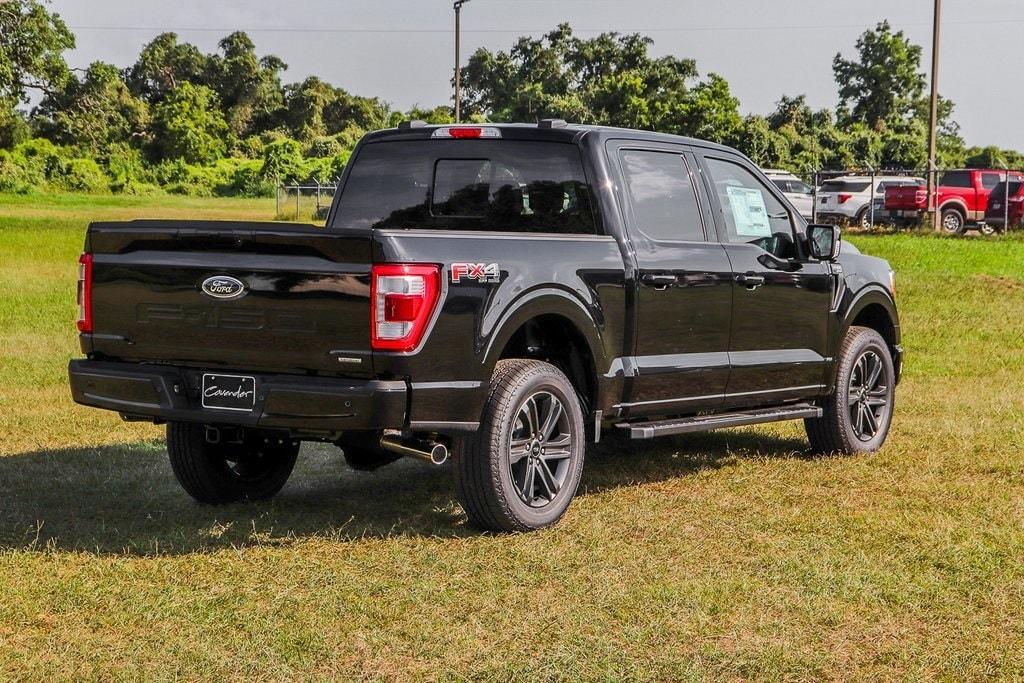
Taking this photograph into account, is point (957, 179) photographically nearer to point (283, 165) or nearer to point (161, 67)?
point (283, 165)

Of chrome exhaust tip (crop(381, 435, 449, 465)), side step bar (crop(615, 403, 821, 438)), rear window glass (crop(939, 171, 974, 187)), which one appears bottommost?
side step bar (crop(615, 403, 821, 438))

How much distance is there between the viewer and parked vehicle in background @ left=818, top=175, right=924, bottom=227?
40562 millimetres

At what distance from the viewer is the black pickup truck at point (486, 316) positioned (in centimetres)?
625

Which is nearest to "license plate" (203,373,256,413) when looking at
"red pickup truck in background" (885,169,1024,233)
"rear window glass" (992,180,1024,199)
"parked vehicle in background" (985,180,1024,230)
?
"parked vehicle in background" (985,180,1024,230)

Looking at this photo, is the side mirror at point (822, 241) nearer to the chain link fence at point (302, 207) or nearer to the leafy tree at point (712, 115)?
the chain link fence at point (302, 207)

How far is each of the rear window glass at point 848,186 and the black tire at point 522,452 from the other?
117ft

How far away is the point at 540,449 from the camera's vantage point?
6992 millimetres

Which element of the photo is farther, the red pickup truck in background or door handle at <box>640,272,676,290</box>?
the red pickup truck in background

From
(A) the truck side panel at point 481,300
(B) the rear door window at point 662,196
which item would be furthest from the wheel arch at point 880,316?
(A) the truck side panel at point 481,300

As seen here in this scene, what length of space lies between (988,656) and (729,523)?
7.28ft

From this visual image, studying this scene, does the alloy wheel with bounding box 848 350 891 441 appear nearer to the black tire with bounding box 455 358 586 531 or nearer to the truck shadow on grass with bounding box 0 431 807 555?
the truck shadow on grass with bounding box 0 431 807 555

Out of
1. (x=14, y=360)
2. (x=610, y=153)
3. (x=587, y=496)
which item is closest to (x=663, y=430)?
(x=587, y=496)

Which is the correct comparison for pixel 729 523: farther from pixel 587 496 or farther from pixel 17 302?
pixel 17 302

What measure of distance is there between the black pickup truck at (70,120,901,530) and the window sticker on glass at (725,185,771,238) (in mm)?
15
